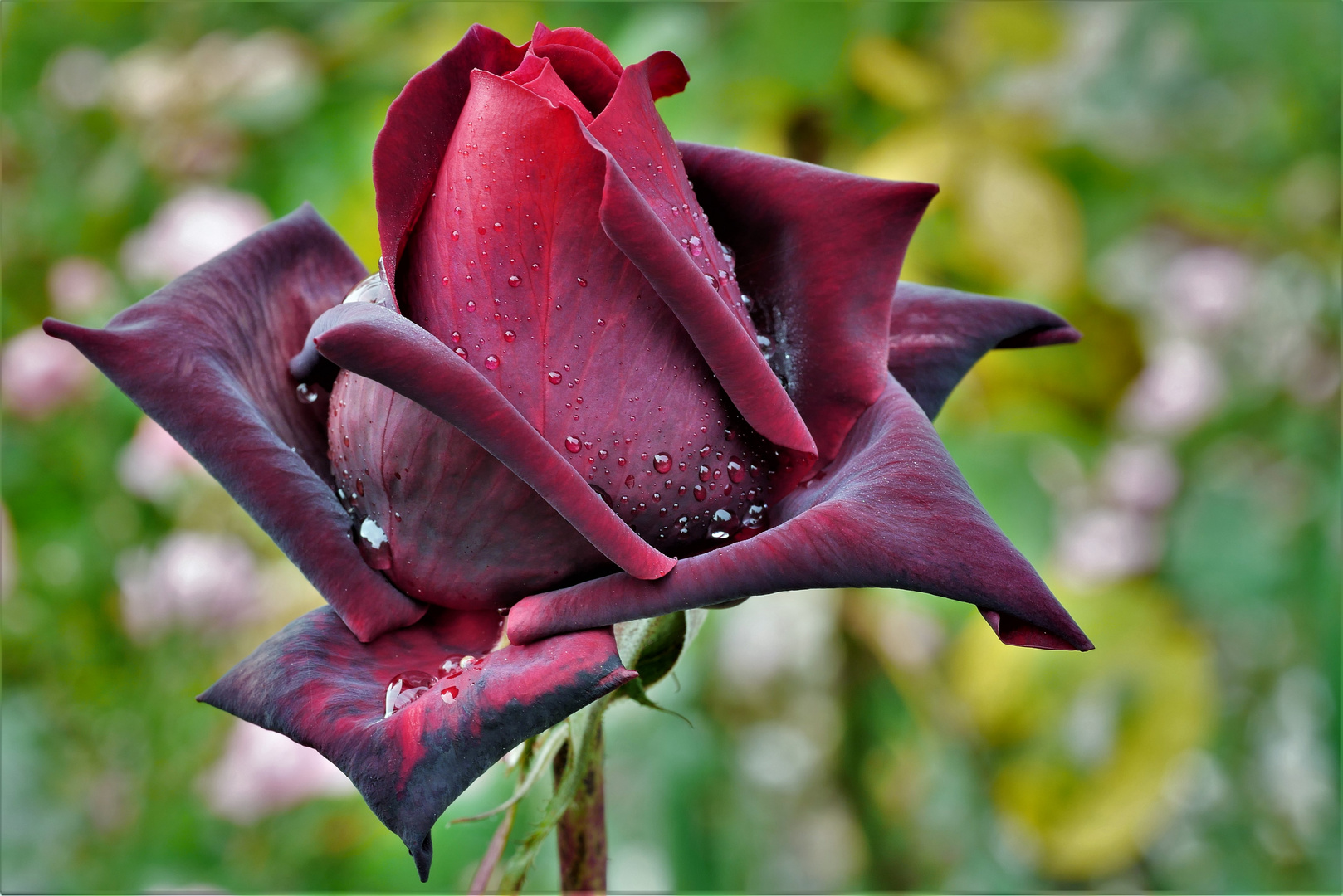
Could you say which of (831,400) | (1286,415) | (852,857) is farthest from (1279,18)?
(852,857)

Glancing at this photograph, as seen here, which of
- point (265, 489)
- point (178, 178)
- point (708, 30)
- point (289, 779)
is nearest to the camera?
point (265, 489)

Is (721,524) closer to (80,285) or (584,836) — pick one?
(584,836)

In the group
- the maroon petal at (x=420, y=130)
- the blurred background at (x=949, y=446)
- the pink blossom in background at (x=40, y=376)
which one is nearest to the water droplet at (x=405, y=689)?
the maroon petal at (x=420, y=130)

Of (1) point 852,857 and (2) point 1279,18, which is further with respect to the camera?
(1) point 852,857

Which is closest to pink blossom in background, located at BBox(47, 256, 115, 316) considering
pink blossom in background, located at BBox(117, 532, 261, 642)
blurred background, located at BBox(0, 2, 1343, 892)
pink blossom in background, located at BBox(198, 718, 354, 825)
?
blurred background, located at BBox(0, 2, 1343, 892)

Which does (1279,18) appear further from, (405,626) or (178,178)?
(178,178)

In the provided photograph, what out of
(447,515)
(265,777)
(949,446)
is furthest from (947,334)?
(265,777)
